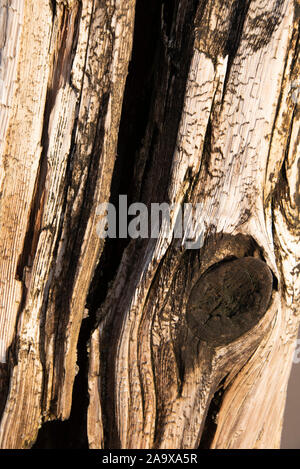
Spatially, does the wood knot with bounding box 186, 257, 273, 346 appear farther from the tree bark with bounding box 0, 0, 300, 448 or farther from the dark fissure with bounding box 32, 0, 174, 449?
the dark fissure with bounding box 32, 0, 174, 449

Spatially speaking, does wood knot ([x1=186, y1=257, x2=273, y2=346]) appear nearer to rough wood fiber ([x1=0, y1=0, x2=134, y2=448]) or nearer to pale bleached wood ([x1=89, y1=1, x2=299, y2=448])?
pale bleached wood ([x1=89, y1=1, x2=299, y2=448])

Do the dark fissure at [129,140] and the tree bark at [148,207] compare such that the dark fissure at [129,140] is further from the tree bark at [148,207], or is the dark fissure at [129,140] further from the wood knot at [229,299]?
the wood knot at [229,299]

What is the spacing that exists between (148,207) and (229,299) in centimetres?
28

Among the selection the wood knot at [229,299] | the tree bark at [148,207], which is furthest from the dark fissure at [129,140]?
the wood knot at [229,299]

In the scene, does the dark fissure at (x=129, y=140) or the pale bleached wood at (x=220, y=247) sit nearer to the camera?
the pale bleached wood at (x=220, y=247)

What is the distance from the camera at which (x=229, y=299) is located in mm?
1027

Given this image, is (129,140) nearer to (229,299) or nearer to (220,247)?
(220,247)

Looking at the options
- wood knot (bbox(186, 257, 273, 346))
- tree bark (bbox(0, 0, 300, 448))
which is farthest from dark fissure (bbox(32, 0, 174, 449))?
wood knot (bbox(186, 257, 273, 346))

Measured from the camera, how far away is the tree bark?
984 millimetres

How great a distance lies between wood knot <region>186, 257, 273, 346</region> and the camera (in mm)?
1023

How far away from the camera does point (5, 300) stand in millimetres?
1023

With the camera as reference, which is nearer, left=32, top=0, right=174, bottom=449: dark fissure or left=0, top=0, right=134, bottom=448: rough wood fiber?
left=0, top=0, right=134, bottom=448: rough wood fiber

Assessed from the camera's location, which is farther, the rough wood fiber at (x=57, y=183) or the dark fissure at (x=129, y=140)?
the dark fissure at (x=129, y=140)

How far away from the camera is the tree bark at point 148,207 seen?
0.98 m
